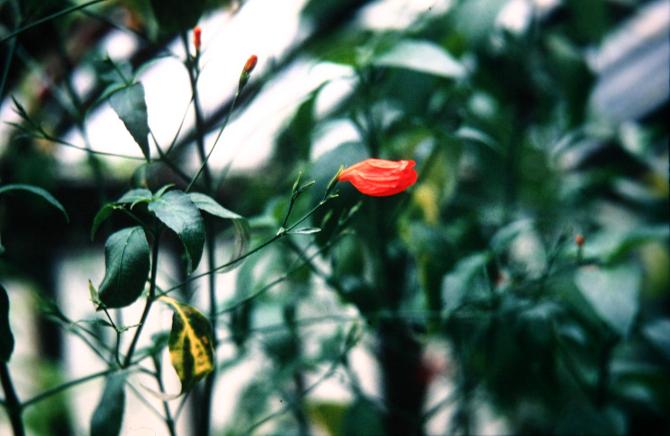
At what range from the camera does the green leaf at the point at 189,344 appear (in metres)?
0.45

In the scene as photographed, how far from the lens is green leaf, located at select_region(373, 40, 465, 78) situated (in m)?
0.67

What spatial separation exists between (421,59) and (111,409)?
48 centimetres

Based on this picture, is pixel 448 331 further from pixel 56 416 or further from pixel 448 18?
pixel 56 416

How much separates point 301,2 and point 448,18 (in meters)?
0.36

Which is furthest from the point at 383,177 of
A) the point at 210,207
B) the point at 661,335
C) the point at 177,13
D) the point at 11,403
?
the point at 661,335

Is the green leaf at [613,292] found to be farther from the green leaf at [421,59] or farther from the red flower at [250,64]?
the red flower at [250,64]

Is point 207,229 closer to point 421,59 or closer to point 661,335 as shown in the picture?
point 421,59

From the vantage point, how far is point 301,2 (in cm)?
125

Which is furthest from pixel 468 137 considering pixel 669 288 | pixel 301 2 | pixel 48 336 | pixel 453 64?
pixel 48 336

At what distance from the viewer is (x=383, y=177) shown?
18.1 inches

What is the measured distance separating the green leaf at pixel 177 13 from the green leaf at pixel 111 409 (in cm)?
31

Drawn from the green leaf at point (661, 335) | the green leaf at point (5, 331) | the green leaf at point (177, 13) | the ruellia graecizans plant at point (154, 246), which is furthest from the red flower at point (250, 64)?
the green leaf at point (661, 335)

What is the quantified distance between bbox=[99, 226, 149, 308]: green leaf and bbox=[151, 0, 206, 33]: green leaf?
0.22 m

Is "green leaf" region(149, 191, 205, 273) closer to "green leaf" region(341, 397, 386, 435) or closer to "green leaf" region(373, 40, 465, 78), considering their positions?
"green leaf" region(373, 40, 465, 78)
